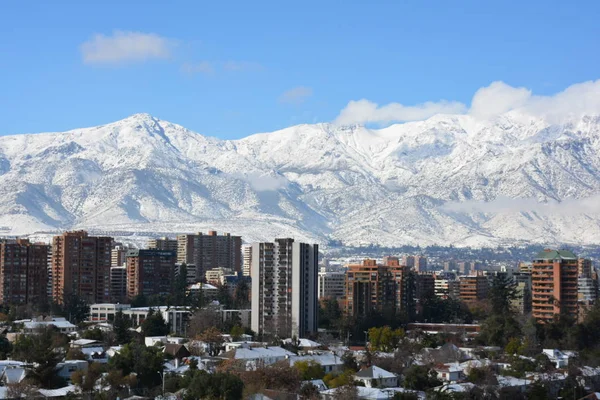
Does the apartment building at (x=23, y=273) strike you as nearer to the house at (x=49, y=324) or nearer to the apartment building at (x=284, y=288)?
the house at (x=49, y=324)

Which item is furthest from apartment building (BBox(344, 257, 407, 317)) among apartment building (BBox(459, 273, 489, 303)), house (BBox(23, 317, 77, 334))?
apartment building (BBox(459, 273, 489, 303))

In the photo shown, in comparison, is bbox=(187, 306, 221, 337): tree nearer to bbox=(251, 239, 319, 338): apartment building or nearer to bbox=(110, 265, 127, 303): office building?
bbox=(251, 239, 319, 338): apartment building

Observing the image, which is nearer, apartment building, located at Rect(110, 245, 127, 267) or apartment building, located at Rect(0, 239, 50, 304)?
apartment building, located at Rect(0, 239, 50, 304)

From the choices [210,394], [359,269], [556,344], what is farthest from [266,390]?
[359,269]

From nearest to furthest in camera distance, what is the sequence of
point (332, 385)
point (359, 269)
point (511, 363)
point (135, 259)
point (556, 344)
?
point (332, 385) → point (511, 363) → point (556, 344) → point (359, 269) → point (135, 259)

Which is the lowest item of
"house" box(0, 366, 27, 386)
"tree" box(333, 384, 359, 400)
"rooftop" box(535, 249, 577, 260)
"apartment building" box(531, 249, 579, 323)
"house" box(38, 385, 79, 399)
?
"house" box(38, 385, 79, 399)

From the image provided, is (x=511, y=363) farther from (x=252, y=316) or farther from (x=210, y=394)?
(x=252, y=316)
